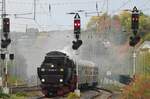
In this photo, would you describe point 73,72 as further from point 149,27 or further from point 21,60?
point 149,27

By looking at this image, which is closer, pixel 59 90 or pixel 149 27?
pixel 59 90

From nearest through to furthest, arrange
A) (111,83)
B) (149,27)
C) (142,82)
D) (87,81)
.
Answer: (142,82) < (87,81) < (111,83) < (149,27)

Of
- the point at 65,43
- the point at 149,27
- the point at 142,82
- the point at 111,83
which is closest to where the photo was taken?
the point at 142,82

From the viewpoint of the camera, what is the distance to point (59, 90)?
40688 mm

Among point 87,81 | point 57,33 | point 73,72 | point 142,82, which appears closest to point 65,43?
point 57,33

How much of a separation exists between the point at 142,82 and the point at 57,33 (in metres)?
55.7

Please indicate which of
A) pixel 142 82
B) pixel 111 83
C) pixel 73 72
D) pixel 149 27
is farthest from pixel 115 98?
pixel 149 27

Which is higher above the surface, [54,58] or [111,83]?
[54,58]

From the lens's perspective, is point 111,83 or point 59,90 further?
point 111,83

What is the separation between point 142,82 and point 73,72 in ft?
34.9

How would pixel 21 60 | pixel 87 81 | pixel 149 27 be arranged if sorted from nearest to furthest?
pixel 87 81 < pixel 21 60 < pixel 149 27

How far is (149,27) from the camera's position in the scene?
9131 cm

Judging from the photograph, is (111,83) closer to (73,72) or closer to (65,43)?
(65,43)

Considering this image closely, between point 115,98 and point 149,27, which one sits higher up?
point 149,27
